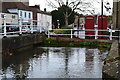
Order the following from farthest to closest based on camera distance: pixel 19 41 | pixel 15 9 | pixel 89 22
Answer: pixel 15 9 < pixel 89 22 < pixel 19 41

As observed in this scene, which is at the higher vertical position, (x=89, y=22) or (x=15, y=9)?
(x=15, y=9)

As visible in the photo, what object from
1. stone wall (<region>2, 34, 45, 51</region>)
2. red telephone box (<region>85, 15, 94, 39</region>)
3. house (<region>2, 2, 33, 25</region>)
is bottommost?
stone wall (<region>2, 34, 45, 51</region>)

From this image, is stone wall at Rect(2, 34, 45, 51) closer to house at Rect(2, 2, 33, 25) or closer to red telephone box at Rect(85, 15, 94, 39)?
red telephone box at Rect(85, 15, 94, 39)

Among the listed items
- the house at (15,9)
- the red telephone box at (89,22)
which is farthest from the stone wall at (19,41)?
the house at (15,9)

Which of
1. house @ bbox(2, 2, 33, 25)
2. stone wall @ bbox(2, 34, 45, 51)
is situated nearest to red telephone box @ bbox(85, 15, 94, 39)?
stone wall @ bbox(2, 34, 45, 51)

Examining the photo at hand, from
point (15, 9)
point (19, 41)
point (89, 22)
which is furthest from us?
point (15, 9)

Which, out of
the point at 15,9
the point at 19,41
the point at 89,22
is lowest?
the point at 19,41

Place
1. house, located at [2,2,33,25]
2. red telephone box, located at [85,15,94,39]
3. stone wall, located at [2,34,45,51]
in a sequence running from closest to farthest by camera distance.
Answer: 1. stone wall, located at [2,34,45,51]
2. red telephone box, located at [85,15,94,39]
3. house, located at [2,2,33,25]

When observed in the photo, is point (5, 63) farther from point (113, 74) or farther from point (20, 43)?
point (113, 74)

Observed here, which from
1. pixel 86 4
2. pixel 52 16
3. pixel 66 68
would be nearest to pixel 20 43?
pixel 66 68

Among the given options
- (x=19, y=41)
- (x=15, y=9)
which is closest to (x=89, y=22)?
(x=19, y=41)

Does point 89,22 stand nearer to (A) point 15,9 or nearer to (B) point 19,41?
(B) point 19,41

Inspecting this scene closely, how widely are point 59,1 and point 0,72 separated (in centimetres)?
3639

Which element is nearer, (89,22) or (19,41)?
(19,41)
